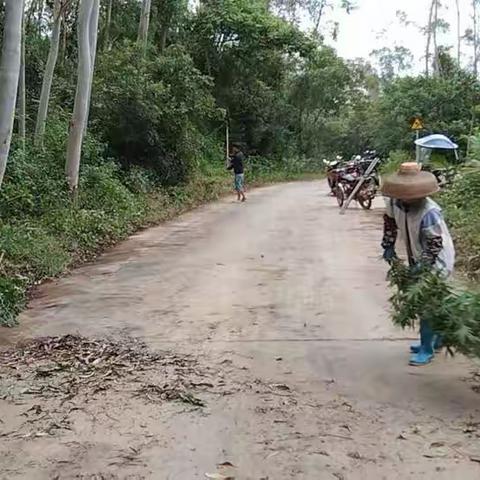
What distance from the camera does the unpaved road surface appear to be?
3928 millimetres

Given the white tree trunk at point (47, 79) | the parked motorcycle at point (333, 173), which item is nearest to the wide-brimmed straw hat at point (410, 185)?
the white tree trunk at point (47, 79)

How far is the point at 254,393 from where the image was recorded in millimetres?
4984

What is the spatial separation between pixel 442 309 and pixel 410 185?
42.2 inches

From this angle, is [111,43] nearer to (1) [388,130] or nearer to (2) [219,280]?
(1) [388,130]

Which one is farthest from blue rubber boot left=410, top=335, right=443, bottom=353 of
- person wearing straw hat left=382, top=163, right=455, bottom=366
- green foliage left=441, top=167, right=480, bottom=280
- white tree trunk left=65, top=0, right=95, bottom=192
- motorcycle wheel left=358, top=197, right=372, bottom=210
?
motorcycle wheel left=358, top=197, right=372, bottom=210

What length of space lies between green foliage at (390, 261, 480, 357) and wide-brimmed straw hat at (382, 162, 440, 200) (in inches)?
23.0

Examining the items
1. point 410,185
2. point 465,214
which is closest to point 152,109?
point 465,214

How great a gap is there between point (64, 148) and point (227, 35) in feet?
49.5

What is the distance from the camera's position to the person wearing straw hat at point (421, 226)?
5402 mm

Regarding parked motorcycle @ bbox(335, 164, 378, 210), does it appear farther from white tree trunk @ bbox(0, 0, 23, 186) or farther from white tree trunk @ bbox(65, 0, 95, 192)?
white tree trunk @ bbox(0, 0, 23, 186)

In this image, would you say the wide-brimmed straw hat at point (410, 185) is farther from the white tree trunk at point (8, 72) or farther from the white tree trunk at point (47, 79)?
the white tree trunk at point (47, 79)

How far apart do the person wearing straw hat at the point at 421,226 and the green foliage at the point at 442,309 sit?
0.19 m

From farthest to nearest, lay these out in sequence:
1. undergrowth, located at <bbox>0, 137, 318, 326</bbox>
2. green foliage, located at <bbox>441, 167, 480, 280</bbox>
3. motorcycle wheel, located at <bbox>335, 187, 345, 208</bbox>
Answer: motorcycle wheel, located at <bbox>335, 187, 345, 208</bbox> < green foliage, located at <bbox>441, 167, 480, 280</bbox> < undergrowth, located at <bbox>0, 137, 318, 326</bbox>

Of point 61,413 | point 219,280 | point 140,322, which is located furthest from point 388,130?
point 61,413
